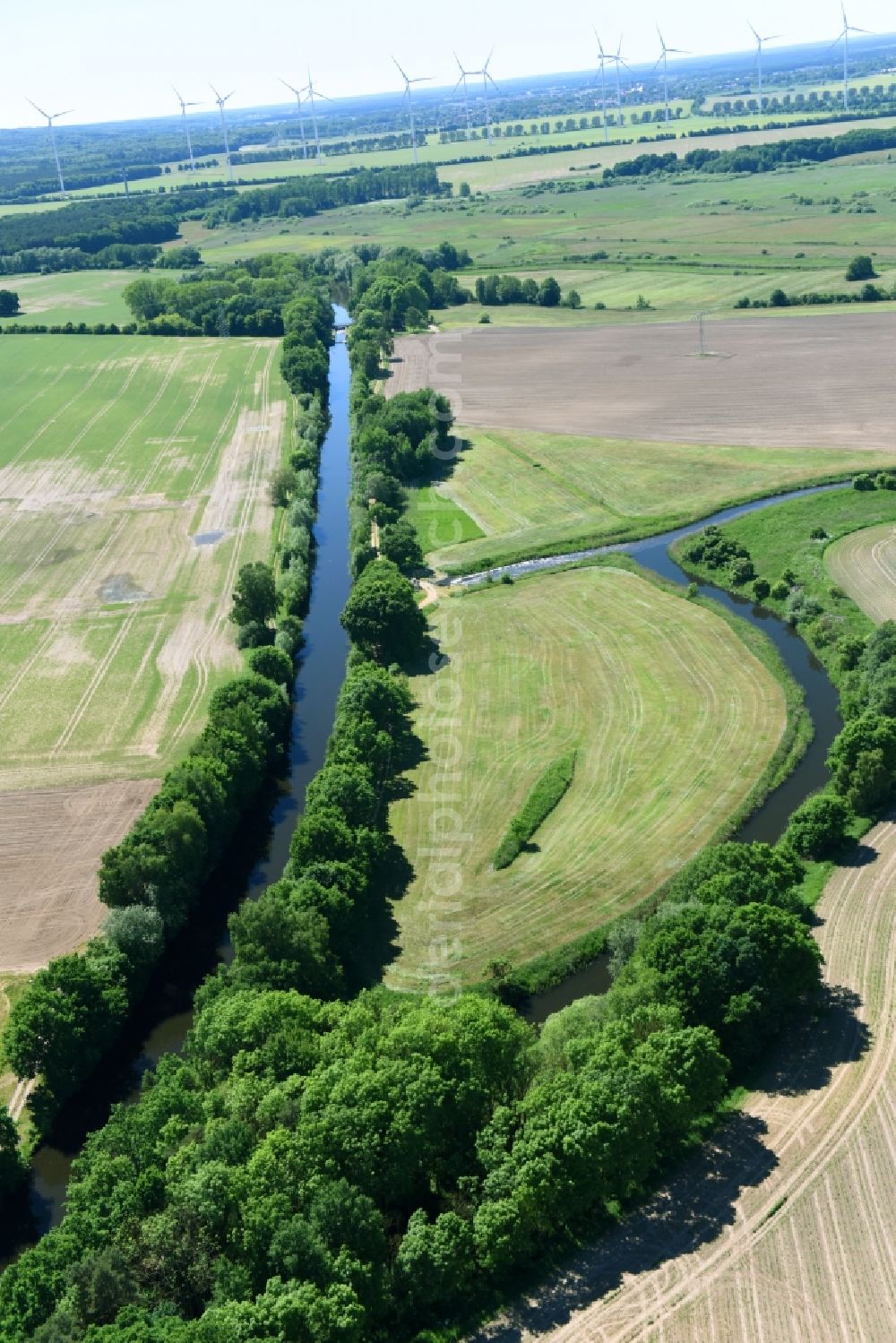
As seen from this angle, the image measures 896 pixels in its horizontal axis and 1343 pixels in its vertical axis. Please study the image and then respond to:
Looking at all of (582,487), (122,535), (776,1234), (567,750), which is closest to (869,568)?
(582,487)

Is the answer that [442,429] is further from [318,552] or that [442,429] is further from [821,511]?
[821,511]

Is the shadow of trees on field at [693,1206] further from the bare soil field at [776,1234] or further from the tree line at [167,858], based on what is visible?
the tree line at [167,858]

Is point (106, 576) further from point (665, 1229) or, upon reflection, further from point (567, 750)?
point (665, 1229)

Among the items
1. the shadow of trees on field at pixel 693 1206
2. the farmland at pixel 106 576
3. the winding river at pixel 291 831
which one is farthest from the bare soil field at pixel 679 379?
the shadow of trees on field at pixel 693 1206

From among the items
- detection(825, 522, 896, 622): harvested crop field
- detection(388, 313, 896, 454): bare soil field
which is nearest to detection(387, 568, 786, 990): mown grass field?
detection(825, 522, 896, 622): harvested crop field

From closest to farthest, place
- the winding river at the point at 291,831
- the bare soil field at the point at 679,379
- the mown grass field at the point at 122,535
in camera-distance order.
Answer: the winding river at the point at 291,831 < the mown grass field at the point at 122,535 < the bare soil field at the point at 679,379

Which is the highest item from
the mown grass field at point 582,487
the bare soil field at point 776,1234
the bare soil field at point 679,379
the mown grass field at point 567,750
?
the bare soil field at point 679,379

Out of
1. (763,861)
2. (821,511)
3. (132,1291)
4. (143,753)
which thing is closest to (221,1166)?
(132,1291)
